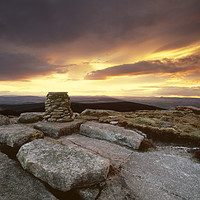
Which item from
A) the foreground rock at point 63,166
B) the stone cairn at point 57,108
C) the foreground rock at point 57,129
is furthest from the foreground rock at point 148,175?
the stone cairn at point 57,108

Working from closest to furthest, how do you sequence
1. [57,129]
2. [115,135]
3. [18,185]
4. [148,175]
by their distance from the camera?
[18,185] → [148,175] → [115,135] → [57,129]

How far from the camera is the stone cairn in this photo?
10867 millimetres

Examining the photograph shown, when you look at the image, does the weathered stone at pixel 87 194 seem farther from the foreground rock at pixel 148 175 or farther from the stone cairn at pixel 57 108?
the stone cairn at pixel 57 108

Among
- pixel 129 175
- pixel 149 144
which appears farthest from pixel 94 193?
pixel 149 144

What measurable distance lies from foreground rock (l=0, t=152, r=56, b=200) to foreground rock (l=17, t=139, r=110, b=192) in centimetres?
21

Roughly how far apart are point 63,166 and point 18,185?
135 centimetres

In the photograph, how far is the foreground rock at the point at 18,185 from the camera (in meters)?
3.34

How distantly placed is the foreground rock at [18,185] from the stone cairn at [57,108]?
642cm

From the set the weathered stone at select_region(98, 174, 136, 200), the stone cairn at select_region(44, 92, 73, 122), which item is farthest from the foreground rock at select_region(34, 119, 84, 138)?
the weathered stone at select_region(98, 174, 136, 200)

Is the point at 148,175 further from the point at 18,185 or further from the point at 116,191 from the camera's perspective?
the point at 18,185

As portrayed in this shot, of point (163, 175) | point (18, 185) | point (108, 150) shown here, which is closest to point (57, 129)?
point (108, 150)

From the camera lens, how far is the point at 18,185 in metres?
3.66

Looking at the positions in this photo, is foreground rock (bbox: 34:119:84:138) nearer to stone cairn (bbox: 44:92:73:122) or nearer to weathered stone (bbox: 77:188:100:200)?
stone cairn (bbox: 44:92:73:122)

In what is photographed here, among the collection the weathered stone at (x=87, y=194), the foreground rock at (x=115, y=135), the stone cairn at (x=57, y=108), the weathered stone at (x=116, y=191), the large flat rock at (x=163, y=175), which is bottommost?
the large flat rock at (x=163, y=175)
